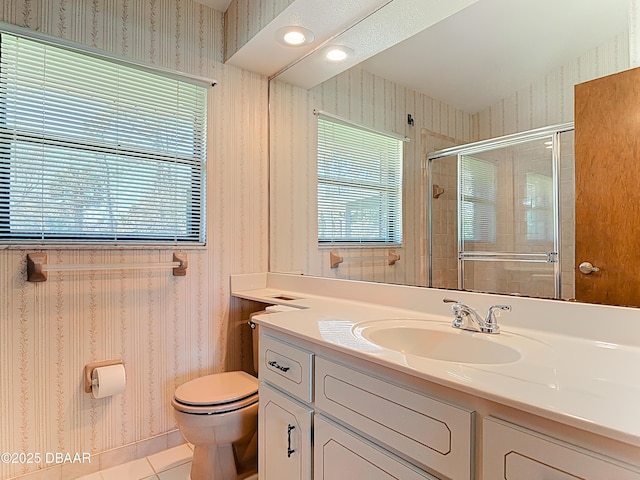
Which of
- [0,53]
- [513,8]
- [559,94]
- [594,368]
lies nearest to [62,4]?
[0,53]

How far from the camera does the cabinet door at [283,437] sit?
1.15m

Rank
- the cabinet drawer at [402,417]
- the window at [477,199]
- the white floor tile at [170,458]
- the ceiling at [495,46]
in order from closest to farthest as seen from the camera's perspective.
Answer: the cabinet drawer at [402,417] < the ceiling at [495,46] < the window at [477,199] < the white floor tile at [170,458]

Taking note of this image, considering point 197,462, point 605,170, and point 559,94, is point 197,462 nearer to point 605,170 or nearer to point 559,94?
point 605,170

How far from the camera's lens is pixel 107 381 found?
166 centimetres

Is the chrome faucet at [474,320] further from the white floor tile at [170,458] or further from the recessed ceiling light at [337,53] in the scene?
the white floor tile at [170,458]

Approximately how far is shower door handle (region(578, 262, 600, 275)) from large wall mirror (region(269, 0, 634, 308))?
22 millimetres

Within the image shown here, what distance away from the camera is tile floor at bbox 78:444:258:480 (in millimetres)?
1703

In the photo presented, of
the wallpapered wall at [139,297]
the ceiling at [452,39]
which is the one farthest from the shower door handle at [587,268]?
the wallpapered wall at [139,297]

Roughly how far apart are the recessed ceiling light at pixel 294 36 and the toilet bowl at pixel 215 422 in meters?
1.74

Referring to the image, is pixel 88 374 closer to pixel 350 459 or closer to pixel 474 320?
pixel 350 459

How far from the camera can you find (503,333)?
3.72 ft

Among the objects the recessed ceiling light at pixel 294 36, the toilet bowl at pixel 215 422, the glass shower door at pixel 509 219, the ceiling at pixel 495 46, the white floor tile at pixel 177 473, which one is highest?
the recessed ceiling light at pixel 294 36

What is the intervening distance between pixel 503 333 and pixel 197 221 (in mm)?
1611

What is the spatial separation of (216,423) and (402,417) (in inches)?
38.9
